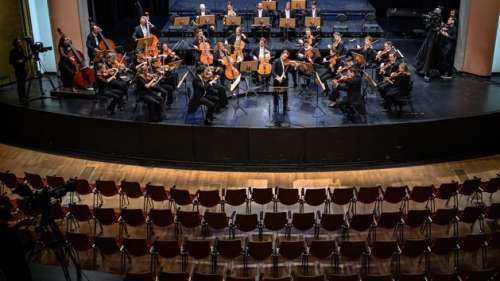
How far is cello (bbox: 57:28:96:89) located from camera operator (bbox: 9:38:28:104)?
1.14m

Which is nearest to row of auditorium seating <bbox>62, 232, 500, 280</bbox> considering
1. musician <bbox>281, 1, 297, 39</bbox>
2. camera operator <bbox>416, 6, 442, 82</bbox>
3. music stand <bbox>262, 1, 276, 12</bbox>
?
camera operator <bbox>416, 6, 442, 82</bbox>

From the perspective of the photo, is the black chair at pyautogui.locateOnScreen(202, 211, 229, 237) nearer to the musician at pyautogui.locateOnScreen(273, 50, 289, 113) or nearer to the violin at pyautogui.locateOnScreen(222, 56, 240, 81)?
the musician at pyautogui.locateOnScreen(273, 50, 289, 113)

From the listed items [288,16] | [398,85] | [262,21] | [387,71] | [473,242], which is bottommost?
[473,242]

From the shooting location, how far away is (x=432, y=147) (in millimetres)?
13648

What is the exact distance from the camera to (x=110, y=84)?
1446cm

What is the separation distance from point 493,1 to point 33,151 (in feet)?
39.6

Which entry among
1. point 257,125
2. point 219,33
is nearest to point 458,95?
point 257,125

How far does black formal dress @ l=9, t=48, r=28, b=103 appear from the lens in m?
15.1

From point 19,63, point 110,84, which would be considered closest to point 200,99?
point 110,84

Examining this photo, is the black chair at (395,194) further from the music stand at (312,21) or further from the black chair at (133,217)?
the music stand at (312,21)

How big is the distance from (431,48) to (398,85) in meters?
3.10

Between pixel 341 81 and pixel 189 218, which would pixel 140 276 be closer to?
pixel 189 218

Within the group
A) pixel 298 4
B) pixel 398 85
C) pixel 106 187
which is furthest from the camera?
pixel 298 4

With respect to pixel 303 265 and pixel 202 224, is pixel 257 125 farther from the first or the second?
pixel 303 265
